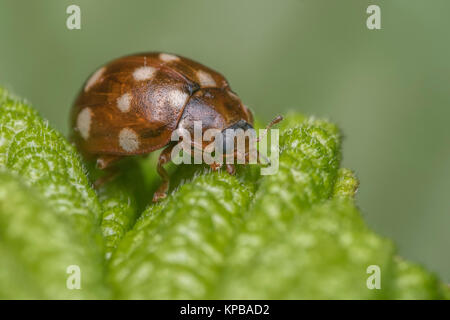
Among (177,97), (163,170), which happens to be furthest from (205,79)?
(163,170)

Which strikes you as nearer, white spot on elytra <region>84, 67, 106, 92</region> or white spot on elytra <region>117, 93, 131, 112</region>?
white spot on elytra <region>117, 93, 131, 112</region>

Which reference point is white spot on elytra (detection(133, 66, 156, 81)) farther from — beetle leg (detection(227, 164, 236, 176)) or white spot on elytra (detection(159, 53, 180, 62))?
beetle leg (detection(227, 164, 236, 176))

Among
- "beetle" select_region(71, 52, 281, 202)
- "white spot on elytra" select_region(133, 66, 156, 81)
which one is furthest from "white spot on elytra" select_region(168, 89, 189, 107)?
"white spot on elytra" select_region(133, 66, 156, 81)

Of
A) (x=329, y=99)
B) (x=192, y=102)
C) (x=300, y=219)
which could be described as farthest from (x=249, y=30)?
(x=300, y=219)

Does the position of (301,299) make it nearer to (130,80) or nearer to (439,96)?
(130,80)

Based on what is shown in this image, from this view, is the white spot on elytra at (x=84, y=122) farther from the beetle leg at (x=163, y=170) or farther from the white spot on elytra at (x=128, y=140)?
the beetle leg at (x=163, y=170)

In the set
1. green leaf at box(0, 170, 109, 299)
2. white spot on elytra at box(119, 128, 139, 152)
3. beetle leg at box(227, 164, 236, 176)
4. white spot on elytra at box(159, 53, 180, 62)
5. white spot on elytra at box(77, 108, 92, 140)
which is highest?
white spot on elytra at box(159, 53, 180, 62)

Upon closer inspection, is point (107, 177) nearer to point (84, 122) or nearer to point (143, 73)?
point (84, 122)

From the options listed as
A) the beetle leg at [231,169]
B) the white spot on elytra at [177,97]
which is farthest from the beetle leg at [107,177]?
the beetle leg at [231,169]
